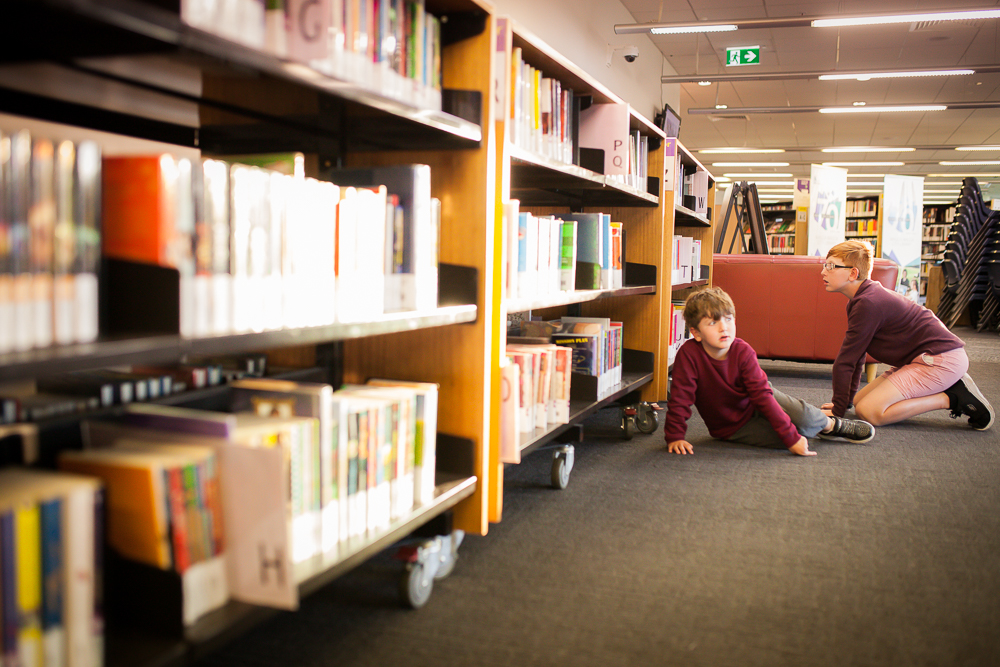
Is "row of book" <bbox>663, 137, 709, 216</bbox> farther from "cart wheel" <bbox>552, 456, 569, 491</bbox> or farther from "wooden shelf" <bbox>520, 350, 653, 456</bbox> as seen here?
"cart wheel" <bbox>552, 456, 569, 491</bbox>

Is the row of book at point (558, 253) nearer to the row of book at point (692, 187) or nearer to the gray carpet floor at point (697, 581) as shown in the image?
the gray carpet floor at point (697, 581)

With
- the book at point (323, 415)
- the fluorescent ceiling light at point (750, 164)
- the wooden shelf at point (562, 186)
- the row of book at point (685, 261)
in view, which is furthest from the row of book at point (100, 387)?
the fluorescent ceiling light at point (750, 164)

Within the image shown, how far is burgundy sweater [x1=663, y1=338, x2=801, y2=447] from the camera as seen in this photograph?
298cm

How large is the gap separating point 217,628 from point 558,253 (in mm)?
1828

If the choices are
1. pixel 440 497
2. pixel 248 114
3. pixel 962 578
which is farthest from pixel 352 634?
pixel 962 578

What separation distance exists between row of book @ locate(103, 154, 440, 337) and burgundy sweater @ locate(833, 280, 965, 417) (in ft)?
8.26

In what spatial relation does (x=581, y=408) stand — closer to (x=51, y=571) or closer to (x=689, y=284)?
(x=51, y=571)

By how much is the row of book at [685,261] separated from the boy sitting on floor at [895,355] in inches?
34.0

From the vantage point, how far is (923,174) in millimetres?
15766

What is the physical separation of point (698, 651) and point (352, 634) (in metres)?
0.67

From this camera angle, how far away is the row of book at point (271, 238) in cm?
100

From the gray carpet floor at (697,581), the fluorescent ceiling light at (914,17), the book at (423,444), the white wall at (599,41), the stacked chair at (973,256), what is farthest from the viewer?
the stacked chair at (973,256)

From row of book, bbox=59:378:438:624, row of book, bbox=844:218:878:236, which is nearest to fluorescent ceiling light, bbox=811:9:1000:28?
row of book, bbox=59:378:438:624

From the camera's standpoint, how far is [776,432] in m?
3.07
